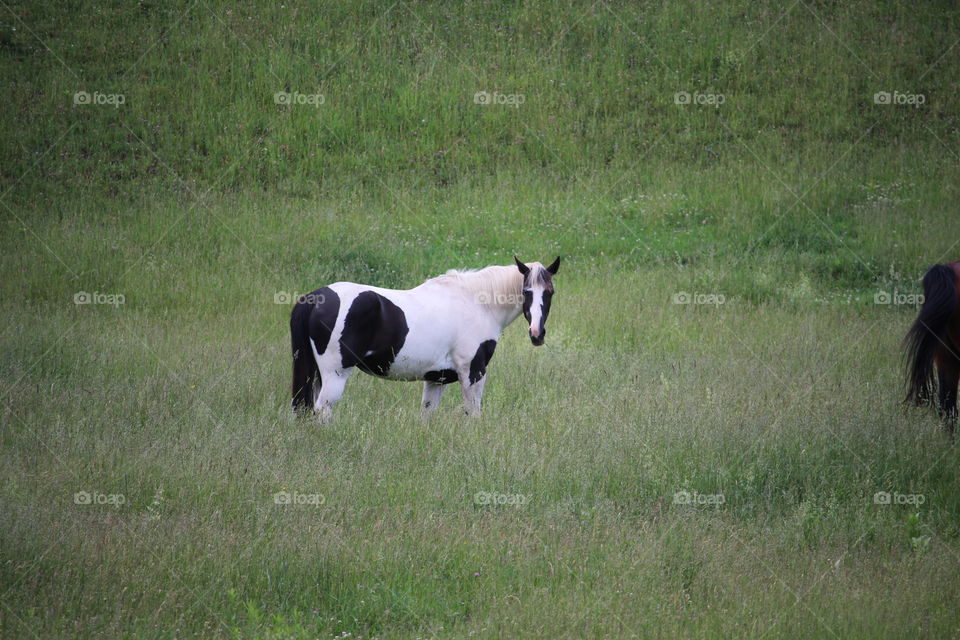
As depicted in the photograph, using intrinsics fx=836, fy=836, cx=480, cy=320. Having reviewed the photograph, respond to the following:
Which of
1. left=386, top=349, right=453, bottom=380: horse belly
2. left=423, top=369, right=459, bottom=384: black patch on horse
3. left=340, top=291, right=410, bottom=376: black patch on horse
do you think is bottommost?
left=423, top=369, right=459, bottom=384: black patch on horse

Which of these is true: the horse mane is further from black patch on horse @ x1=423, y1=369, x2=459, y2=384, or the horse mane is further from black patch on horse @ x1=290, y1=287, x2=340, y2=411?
black patch on horse @ x1=290, y1=287, x2=340, y2=411

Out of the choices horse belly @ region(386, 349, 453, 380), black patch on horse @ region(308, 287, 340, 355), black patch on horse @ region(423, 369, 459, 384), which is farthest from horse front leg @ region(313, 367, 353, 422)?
black patch on horse @ region(423, 369, 459, 384)

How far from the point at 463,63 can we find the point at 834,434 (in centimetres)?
1770

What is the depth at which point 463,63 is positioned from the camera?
76.4 feet

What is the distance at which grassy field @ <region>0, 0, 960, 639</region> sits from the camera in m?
5.45

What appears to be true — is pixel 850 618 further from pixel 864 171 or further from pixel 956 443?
pixel 864 171

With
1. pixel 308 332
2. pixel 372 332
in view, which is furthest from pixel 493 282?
pixel 308 332

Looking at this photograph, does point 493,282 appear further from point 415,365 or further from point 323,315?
point 323,315

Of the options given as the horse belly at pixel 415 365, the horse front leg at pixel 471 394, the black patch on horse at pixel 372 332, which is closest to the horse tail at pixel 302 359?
the black patch on horse at pixel 372 332

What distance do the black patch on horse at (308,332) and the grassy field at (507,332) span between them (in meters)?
0.43

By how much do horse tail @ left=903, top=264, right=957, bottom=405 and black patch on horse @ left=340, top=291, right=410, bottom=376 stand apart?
492 centimetres

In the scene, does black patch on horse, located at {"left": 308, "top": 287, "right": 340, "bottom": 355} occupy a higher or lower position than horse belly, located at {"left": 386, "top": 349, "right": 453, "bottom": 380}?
higher

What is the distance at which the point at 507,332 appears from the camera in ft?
42.4

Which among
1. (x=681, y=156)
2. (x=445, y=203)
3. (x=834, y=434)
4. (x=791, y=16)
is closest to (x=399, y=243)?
(x=445, y=203)
